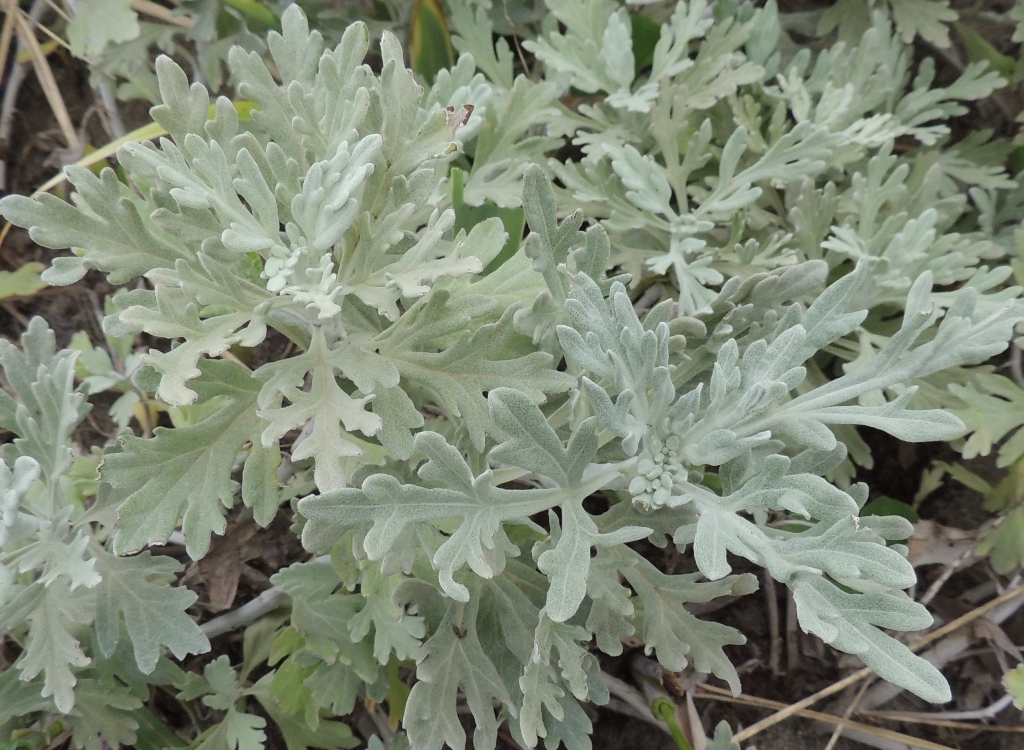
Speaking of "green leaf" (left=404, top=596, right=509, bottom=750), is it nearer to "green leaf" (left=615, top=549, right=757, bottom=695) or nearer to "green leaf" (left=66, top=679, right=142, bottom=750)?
"green leaf" (left=615, top=549, right=757, bottom=695)

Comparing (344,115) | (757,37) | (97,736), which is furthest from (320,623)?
(757,37)

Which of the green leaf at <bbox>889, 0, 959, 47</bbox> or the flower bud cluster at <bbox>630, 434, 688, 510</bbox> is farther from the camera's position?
the green leaf at <bbox>889, 0, 959, 47</bbox>

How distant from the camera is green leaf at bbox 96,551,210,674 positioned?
1.17 metres

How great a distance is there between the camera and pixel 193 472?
1046 millimetres

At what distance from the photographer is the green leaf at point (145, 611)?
1172mm

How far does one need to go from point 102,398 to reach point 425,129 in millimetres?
1260

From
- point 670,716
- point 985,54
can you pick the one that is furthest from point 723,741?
point 985,54

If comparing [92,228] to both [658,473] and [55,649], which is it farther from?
[658,473]

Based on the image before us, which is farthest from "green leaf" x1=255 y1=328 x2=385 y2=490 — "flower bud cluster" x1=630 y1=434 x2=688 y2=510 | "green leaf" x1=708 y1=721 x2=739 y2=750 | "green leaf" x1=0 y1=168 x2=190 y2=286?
"green leaf" x1=708 y1=721 x2=739 y2=750

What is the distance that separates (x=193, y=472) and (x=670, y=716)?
0.96 meters

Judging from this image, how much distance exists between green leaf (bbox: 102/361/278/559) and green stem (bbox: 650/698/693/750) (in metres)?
0.84

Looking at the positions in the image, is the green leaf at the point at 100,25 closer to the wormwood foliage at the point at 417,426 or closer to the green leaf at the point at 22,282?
the green leaf at the point at 22,282

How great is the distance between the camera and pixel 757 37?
178 centimetres

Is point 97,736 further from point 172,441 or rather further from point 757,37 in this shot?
point 757,37
